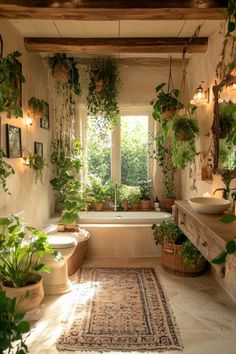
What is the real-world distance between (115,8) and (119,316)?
2436 mm

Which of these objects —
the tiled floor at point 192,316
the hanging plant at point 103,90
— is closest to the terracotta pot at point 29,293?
the tiled floor at point 192,316

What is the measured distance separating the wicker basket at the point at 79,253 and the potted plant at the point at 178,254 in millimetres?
865

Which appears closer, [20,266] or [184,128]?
[20,266]

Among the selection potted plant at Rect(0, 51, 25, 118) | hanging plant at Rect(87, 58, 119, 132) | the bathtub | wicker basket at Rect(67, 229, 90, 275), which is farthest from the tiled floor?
hanging plant at Rect(87, 58, 119, 132)

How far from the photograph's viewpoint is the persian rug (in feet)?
7.01

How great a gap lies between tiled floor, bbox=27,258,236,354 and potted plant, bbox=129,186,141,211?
1337mm

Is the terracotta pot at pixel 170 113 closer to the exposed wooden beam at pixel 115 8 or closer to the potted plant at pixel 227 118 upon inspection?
the potted plant at pixel 227 118

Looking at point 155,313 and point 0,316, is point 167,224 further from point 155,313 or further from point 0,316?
point 0,316

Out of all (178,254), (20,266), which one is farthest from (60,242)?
(178,254)

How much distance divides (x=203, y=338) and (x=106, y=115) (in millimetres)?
3081

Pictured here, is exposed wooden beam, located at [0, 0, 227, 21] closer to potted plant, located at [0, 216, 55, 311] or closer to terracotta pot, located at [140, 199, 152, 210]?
potted plant, located at [0, 216, 55, 311]

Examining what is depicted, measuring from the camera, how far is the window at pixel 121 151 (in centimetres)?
460

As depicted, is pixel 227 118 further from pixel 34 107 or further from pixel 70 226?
pixel 70 226

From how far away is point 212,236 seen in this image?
1819 millimetres
